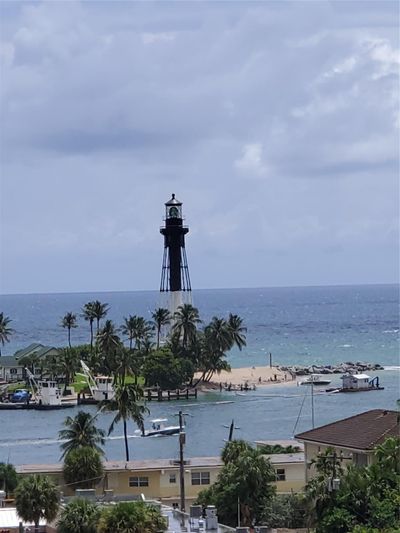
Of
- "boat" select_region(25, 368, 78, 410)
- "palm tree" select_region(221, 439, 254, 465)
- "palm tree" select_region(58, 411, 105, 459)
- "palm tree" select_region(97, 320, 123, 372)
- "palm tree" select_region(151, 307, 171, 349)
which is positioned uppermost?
"palm tree" select_region(151, 307, 171, 349)

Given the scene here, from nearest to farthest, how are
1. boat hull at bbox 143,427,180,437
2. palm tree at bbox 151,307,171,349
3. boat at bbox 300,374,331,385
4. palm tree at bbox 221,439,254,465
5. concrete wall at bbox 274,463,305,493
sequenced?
palm tree at bbox 221,439,254,465, concrete wall at bbox 274,463,305,493, boat hull at bbox 143,427,180,437, boat at bbox 300,374,331,385, palm tree at bbox 151,307,171,349

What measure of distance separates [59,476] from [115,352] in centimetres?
8546

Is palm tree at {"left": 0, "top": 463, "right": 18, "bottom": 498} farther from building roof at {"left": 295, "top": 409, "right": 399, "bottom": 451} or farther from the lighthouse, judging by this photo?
the lighthouse

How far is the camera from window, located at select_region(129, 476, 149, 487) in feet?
203

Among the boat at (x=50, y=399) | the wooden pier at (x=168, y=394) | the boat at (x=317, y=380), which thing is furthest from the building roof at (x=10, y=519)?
the boat at (x=317, y=380)

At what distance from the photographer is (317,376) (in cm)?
15362

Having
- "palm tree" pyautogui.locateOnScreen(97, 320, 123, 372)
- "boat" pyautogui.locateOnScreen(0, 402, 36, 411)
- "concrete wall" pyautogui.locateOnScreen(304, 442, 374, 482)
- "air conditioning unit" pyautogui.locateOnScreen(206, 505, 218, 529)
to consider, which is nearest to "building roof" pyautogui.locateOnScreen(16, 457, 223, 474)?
"concrete wall" pyautogui.locateOnScreen(304, 442, 374, 482)

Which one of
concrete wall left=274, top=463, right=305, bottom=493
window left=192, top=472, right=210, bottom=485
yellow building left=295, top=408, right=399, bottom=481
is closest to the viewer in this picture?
yellow building left=295, top=408, right=399, bottom=481

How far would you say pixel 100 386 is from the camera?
132625 millimetres

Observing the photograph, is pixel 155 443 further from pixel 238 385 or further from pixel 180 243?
pixel 180 243

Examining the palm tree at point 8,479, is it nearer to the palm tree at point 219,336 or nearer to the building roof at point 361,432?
the building roof at point 361,432

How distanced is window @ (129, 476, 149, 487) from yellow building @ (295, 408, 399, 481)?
7.97m

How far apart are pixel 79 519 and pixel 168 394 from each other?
311ft

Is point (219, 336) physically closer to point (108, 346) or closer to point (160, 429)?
point (108, 346)
